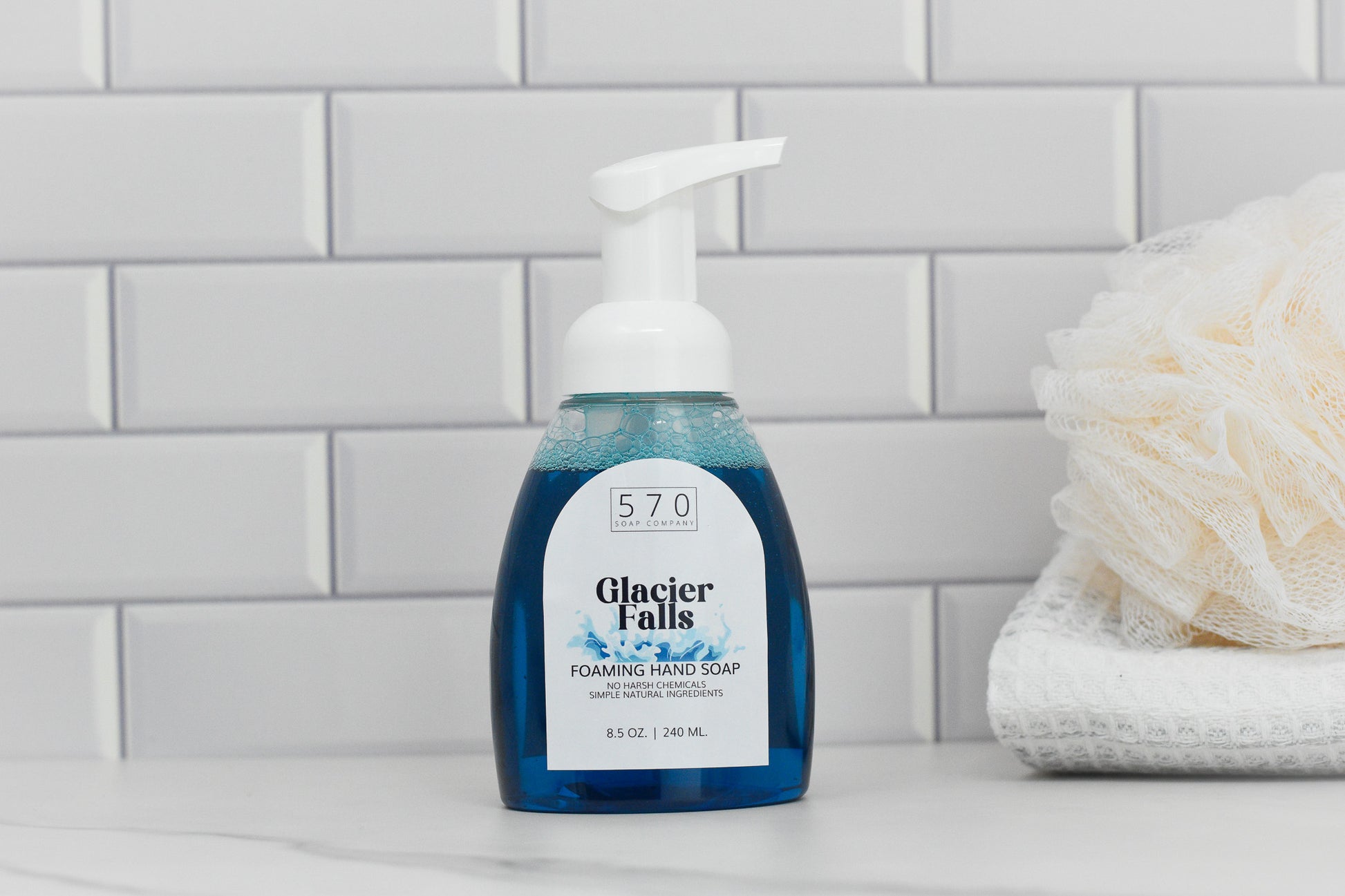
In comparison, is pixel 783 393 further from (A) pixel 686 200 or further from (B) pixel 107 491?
(B) pixel 107 491

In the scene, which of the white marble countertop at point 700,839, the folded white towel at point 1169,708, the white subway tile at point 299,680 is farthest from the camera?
the white subway tile at point 299,680

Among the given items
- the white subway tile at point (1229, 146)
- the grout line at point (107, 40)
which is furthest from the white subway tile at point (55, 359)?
the white subway tile at point (1229, 146)

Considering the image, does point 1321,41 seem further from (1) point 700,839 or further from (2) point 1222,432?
(1) point 700,839

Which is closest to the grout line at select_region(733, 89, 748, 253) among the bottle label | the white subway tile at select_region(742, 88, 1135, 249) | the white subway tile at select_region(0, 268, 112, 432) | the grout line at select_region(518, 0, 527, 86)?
the white subway tile at select_region(742, 88, 1135, 249)

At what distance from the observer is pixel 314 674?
59cm

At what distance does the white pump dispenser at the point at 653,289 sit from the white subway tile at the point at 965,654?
223 millimetres

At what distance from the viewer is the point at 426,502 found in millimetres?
593

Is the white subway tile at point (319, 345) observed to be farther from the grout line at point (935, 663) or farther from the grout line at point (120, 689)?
the grout line at point (935, 663)

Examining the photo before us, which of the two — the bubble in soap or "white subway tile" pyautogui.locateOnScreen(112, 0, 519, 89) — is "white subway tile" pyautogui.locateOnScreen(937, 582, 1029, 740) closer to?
the bubble in soap

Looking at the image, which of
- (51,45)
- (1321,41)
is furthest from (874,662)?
(51,45)

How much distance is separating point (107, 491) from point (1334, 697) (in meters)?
0.54

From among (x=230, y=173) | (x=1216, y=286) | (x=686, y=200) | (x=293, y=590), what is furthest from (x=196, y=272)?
(x=1216, y=286)

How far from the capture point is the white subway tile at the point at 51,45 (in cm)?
59

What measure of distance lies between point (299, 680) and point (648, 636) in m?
0.25
